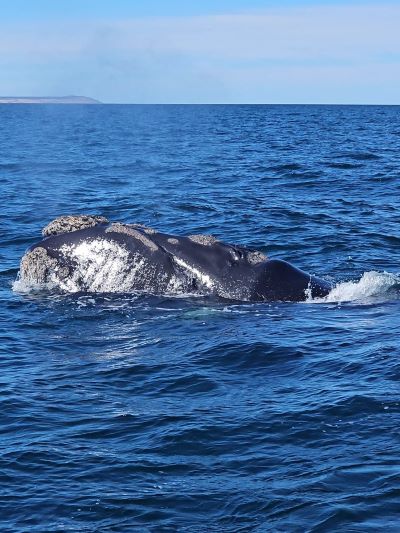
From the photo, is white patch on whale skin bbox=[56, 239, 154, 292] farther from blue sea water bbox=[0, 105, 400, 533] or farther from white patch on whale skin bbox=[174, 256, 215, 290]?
white patch on whale skin bbox=[174, 256, 215, 290]

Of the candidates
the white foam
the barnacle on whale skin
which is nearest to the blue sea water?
the white foam

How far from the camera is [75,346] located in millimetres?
14391

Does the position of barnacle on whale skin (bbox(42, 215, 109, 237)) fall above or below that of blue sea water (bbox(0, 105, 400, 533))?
above

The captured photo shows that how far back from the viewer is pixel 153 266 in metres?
16.6

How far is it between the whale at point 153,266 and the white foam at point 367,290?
382 mm

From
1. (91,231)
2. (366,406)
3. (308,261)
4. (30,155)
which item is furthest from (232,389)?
(30,155)

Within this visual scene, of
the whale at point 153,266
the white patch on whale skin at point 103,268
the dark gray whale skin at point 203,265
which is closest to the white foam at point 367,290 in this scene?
the whale at point 153,266

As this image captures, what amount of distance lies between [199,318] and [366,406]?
4739 mm

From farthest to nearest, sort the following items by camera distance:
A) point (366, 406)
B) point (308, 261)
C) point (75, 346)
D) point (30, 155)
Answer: point (30, 155) → point (308, 261) → point (75, 346) → point (366, 406)

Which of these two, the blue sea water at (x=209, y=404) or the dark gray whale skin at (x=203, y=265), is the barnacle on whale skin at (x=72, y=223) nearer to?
the dark gray whale skin at (x=203, y=265)

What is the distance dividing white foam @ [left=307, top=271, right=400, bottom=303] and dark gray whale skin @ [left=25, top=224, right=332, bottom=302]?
0.80m

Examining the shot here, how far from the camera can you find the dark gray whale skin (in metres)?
16.5

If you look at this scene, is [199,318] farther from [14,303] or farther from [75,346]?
[14,303]

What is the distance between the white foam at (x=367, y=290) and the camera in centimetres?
1720
